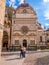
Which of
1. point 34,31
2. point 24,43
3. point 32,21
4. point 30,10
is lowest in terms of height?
point 24,43

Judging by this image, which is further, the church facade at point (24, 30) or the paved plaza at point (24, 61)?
the church facade at point (24, 30)

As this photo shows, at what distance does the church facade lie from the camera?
173 ft

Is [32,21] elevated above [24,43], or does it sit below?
above

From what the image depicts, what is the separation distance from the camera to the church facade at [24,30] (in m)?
52.8

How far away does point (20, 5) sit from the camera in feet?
188

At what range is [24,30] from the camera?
54.2 metres

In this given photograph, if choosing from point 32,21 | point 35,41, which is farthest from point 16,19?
point 35,41

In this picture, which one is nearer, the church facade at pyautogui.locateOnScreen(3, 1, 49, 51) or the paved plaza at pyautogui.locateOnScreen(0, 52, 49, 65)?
the paved plaza at pyautogui.locateOnScreen(0, 52, 49, 65)

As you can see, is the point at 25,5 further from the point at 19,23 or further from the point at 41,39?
the point at 41,39

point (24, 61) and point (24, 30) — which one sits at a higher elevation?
point (24, 30)

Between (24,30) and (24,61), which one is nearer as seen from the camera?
(24,61)

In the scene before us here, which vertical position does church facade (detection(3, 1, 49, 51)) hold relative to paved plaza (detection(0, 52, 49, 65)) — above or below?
above

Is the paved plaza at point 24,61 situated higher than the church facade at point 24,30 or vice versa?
the church facade at point 24,30

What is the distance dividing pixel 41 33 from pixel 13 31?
9.77 metres
